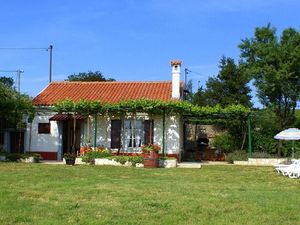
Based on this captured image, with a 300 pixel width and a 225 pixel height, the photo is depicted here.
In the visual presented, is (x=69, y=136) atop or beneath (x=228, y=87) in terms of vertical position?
beneath

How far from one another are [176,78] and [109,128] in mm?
4908

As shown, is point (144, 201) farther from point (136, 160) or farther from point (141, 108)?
point (141, 108)

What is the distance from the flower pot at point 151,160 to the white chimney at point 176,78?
5782 millimetres

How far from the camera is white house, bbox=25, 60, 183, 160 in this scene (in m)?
27.2

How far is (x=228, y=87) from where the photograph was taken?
136 feet

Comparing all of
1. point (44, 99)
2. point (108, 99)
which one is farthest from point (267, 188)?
point (44, 99)

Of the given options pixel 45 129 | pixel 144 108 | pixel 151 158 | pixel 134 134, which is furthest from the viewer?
pixel 45 129

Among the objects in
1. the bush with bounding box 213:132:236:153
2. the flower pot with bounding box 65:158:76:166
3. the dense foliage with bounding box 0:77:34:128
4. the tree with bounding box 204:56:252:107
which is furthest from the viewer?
the tree with bounding box 204:56:252:107

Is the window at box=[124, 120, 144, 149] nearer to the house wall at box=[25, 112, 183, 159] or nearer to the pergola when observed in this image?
the house wall at box=[25, 112, 183, 159]

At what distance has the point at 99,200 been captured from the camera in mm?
10664

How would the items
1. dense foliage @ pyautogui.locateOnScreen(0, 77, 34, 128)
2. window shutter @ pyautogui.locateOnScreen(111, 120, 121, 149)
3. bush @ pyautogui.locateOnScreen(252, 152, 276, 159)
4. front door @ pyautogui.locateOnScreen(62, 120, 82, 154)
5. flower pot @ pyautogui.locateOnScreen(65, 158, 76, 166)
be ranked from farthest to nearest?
1. front door @ pyautogui.locateOnScreen(62, 120, 82, 154)
2. window shutter @ pyautogui.locateOnScreen(111, 120, 121, 149)
3. bush @ pyautogui.locateOnScreen(252, 152, 276, 159)
4. dense foliage @ pyautogui.locateOnScreen(0, 77, 34, 128)
5. flower pot @ pyautogui.locateOnScreen(65, 158, 76, 166)

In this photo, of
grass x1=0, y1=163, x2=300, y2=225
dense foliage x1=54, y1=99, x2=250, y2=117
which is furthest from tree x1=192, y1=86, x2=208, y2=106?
grass x1=0, y1=163, x2=300, y2=225

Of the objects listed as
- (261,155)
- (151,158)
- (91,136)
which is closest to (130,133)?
(91,136)

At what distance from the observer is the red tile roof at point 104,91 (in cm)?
2867
